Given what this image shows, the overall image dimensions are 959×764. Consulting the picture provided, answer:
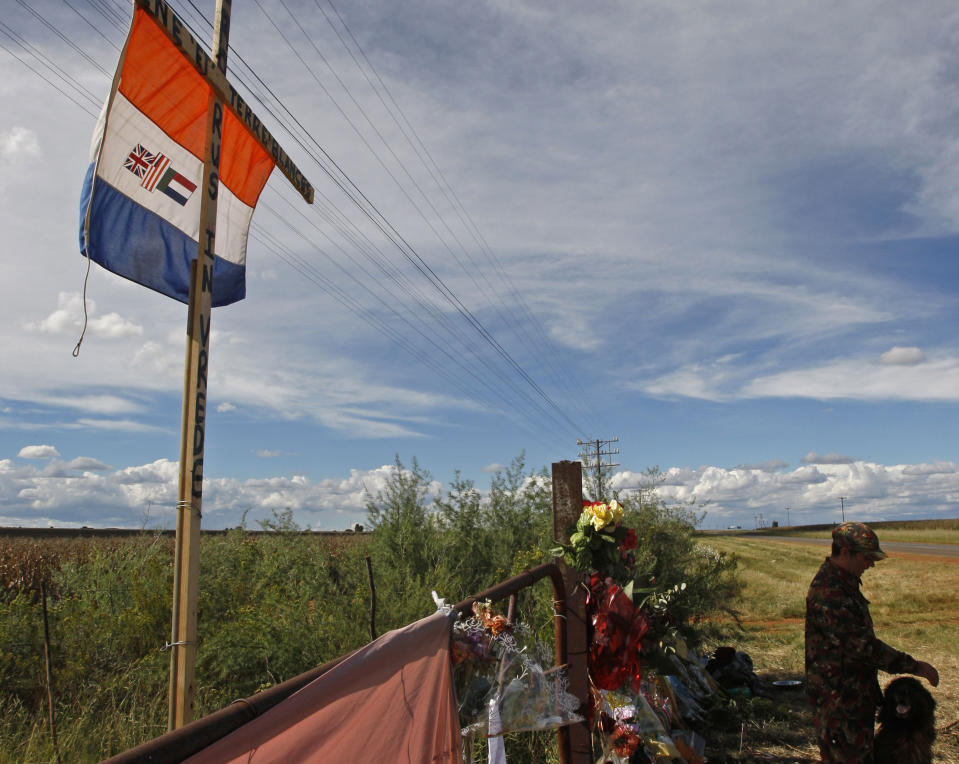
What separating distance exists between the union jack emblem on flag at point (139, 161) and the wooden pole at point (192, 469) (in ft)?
1.12

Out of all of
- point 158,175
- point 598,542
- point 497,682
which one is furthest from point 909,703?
point 158,175

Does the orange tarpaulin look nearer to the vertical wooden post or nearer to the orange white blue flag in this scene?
the vertical wooden post

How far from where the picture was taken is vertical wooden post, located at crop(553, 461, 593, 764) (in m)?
3.08

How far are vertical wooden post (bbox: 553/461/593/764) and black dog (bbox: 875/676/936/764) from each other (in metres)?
2.08

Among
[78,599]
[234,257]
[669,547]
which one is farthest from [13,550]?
[234,257]

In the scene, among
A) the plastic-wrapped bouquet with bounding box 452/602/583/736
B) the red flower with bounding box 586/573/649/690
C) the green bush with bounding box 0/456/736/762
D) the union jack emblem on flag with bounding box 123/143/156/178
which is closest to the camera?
the plastic-wrapped bouquet with bounding box 452/602/583/736

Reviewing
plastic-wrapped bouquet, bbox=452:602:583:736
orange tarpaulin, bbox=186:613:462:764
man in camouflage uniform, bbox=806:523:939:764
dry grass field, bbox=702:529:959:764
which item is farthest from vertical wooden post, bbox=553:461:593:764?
dry grass field, bbox=702:529:959:764

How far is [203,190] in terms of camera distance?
11.9 ft

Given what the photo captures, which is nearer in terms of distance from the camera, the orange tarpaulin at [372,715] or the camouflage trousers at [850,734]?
the orange tarpaulin at [372,715]

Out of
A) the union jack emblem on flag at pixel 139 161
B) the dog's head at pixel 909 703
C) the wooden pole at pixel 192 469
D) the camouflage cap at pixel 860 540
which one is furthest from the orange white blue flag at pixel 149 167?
the dog's head at pixel 909 703

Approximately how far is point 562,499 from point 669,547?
7644 millimetres

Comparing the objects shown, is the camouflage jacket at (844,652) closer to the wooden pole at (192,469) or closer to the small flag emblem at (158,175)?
the wooden pole at (192,469)

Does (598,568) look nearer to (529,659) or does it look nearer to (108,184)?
(529,659)

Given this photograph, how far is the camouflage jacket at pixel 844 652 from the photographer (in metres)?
4.02
